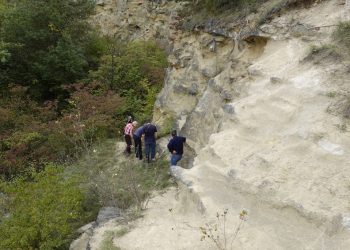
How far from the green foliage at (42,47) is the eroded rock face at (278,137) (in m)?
6.63

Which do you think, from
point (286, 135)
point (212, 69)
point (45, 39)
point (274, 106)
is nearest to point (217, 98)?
point (212, 69)

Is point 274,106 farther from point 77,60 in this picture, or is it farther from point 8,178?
point 77,60

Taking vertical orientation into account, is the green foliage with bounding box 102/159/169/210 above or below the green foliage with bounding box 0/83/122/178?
below

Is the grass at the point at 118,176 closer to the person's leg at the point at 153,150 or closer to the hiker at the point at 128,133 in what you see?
the person's leg at the point at 153,150

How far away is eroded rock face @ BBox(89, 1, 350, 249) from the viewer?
530 centimetres

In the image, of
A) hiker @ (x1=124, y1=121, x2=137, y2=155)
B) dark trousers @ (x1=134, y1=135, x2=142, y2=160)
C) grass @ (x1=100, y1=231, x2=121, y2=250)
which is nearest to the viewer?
grass @ (x1=100, y1=231, x2=121, y2=250)

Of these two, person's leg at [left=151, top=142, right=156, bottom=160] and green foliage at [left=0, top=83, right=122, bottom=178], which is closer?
person's leg at [left=151, top=142, right=156, bottom=160]

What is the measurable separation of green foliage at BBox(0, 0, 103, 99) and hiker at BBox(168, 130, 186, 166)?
7.43 meters

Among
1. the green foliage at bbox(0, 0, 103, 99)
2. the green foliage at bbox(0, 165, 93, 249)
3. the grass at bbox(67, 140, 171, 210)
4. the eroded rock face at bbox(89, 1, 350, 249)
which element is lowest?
the grass at bbox(67, 140, 171, 210)

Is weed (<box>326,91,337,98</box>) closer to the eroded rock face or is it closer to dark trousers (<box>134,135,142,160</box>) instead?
the eroded rock face

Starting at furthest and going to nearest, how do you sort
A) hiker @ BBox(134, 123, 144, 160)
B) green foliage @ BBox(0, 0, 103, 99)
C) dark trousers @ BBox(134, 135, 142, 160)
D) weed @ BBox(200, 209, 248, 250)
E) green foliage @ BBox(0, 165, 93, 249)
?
green foliage @ BBox(0, 0, 103, 99) → dark trousers @ BBox(134, 135, 142, 160) → hiker @ BBox(134, 123, 144, 160) → green foliage @ BBox(0, 165, 93, 249) → weed @ BBox(200, 209, 248, 250)

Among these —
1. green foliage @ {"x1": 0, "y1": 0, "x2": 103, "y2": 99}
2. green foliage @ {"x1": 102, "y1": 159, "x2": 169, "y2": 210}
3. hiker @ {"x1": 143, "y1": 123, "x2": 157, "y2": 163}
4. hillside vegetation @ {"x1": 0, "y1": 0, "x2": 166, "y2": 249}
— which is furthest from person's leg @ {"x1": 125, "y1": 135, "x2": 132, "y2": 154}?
green foliage @ {"x1": 0, "y1": 0, "x2": 103, "y2": 99}

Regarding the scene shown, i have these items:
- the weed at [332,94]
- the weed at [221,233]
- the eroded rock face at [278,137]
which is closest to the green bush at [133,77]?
the eroded rock face at [278,137]

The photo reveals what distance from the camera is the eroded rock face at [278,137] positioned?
209 inches
